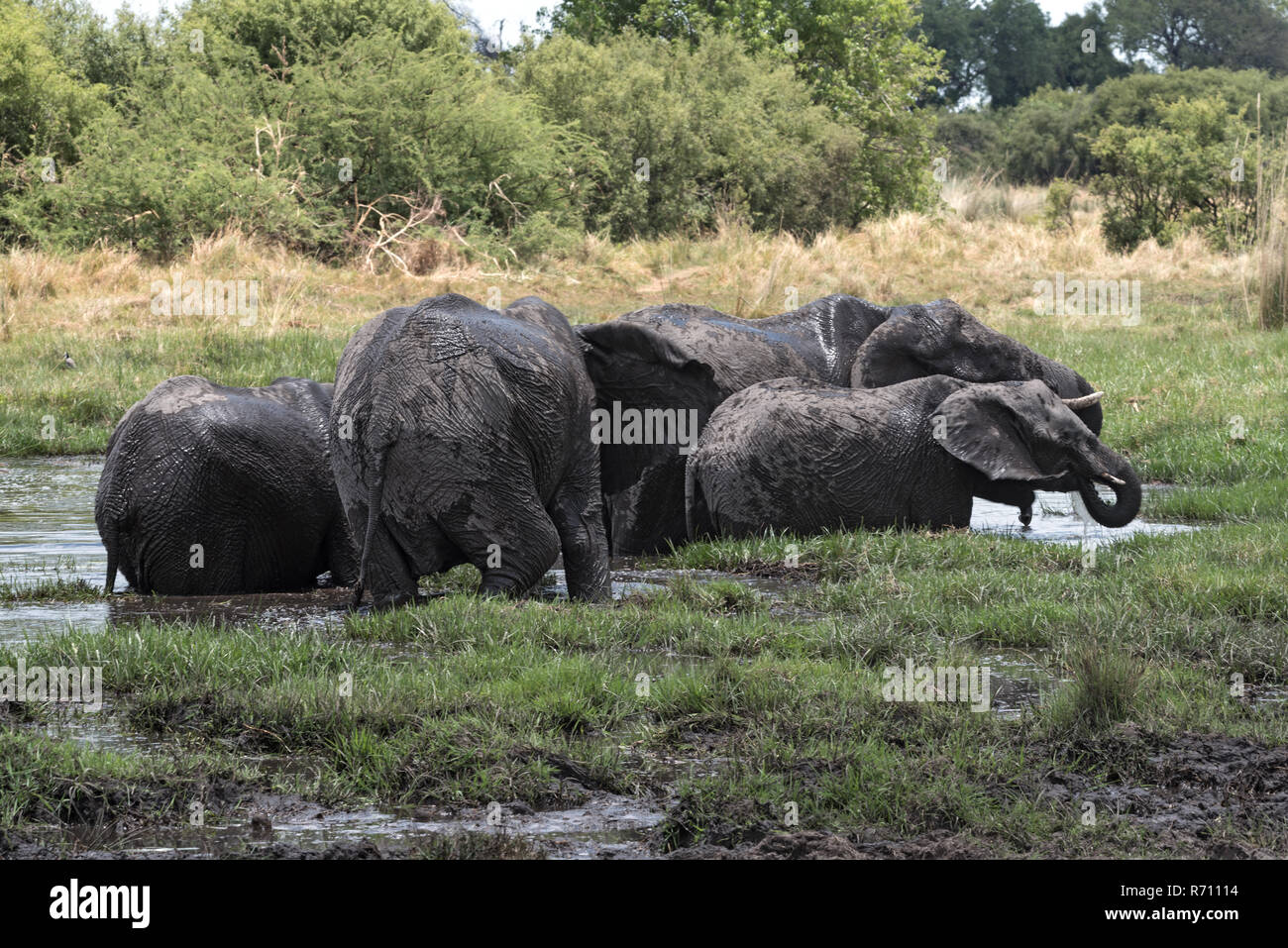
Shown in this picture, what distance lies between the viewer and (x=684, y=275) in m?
26.1

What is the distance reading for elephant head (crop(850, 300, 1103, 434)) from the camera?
10836mm

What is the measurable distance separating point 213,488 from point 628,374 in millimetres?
2147

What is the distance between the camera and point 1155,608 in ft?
23.1

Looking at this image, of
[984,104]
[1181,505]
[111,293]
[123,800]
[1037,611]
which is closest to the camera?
[123,800]

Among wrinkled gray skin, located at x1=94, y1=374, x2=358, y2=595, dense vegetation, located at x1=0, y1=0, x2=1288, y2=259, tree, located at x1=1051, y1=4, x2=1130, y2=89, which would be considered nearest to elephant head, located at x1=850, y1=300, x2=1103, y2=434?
wrinkled gray skin, located at x1=94, y1=374, x2=358, y2=595

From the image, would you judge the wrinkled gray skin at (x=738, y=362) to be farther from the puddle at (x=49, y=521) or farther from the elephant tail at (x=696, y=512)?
the puddle at (x=49, y=521)

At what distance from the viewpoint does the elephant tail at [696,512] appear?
9.70 m

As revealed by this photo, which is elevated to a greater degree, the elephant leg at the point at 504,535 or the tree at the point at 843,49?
the tree at the point at 843,49

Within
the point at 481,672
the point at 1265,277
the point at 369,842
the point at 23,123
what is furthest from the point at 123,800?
the point at 23,123

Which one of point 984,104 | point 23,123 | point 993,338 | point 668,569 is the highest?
point 984,104

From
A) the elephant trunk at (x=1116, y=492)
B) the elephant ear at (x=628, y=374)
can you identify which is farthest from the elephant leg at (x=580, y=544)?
the elephant trunk at (x=1116, y=492)

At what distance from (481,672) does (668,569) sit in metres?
3.27

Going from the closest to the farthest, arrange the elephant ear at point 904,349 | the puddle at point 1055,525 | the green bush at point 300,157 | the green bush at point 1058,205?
the puddle at point 1055,525
the elephant ear at point 904,349
the green bush at point 300,157
the green bush at point 1058,205

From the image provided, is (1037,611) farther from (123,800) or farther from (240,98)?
(240,98)
